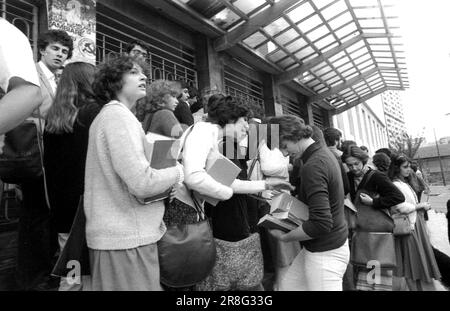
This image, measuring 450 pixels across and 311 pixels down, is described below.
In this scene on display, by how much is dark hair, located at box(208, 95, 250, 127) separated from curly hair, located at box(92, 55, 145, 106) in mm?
671

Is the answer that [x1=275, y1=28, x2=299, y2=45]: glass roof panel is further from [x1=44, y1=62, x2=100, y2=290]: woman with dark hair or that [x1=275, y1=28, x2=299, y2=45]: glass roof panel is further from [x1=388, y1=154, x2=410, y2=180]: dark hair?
[x1=44, y1=62, x2=100, y2=290]: woman with dark hair

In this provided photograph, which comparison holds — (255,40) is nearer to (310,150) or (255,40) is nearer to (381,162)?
(381,162)

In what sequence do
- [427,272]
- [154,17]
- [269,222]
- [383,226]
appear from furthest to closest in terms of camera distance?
[154,17] < [427,272] < [383,226] < [269,222]

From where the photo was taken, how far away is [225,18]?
22.1ft

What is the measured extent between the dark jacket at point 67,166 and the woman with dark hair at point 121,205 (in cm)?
19

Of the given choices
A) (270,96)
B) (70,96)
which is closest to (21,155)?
(70,96)

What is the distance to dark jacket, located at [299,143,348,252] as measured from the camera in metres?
1.90

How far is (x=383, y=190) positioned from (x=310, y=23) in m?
6.34

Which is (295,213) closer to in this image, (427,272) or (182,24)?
(427,272)
